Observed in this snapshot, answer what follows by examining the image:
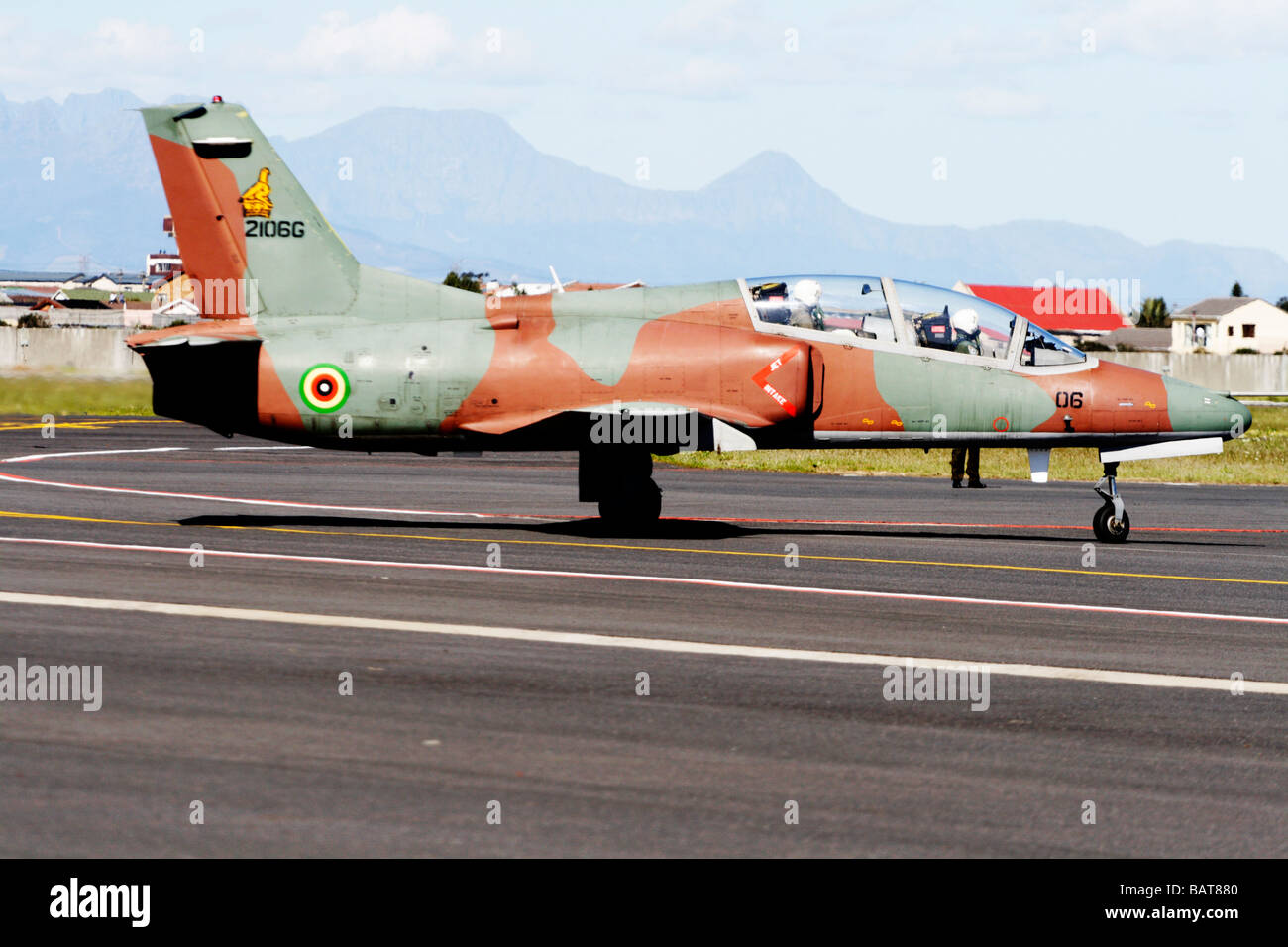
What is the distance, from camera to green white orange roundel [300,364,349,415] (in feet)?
60.0

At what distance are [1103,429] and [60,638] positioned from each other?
13249mm

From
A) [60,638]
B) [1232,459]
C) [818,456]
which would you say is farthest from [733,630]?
[1232,459]

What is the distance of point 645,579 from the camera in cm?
1552

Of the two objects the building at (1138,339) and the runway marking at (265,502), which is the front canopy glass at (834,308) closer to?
the runway marking at (265,502)

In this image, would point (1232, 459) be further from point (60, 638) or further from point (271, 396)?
point (60, 638)

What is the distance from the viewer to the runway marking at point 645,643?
11078 millimetres

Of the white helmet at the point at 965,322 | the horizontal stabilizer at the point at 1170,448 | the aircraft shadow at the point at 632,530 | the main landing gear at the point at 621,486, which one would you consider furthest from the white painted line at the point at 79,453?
the horizontal stabilizer at the point at 1170,448

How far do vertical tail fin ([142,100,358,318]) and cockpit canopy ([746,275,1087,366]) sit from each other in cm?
560

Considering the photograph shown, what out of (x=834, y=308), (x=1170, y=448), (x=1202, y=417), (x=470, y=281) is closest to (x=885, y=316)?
(x=834, y=308)

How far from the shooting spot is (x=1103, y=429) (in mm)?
19141

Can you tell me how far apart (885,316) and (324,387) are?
23.8 feet

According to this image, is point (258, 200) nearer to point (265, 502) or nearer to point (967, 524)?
point (265, 502)

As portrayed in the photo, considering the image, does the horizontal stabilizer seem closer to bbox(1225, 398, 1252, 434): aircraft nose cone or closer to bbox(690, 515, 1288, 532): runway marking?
bbox(1225, 398, 1252, 434): aircraft nose cone
